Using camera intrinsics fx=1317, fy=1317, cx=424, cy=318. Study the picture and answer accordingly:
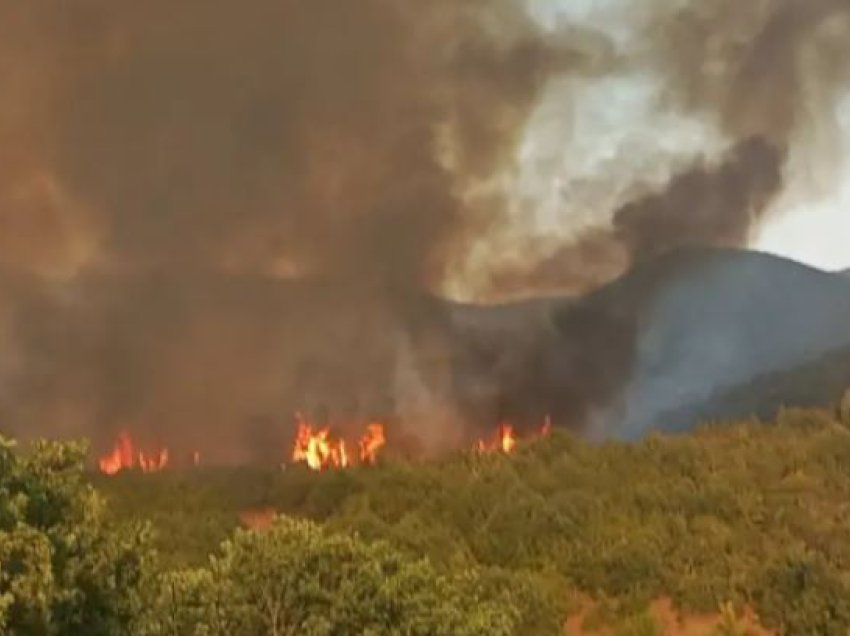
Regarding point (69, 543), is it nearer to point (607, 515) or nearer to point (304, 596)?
point (304, 596)

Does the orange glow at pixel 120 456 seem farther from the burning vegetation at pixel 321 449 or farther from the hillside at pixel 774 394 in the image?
the hillside at pixel 774 394

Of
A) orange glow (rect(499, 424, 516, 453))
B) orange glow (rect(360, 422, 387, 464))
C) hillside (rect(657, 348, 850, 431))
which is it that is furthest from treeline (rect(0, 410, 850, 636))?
orange glow (rect(360, 422, 387, 464))

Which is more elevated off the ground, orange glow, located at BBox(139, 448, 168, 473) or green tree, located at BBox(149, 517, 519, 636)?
orange glow, located at BBox(139, 448, 168, 473)

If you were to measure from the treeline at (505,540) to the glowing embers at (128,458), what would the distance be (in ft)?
20.5

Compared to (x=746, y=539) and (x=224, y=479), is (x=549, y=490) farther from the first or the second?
(x=224, y=479)

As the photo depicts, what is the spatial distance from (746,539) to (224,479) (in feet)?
86.8

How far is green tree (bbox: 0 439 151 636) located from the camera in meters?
17.5

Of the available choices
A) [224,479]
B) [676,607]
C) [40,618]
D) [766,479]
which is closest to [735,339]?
[766,479]

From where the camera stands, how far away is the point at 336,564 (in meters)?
21.4

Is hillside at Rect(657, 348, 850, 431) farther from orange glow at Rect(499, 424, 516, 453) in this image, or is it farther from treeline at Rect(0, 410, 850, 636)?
orange glow at Rect(499, 424, 516, 453)

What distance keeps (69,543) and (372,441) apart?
2428 inches

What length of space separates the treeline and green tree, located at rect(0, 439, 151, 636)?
2.3 inches

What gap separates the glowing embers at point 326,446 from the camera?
74.1 m

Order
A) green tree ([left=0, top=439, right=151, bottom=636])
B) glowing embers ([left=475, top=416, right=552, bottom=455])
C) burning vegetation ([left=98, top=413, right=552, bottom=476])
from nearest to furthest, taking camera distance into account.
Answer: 1. green tree ([left=0, top=439, right=151, bottom=636])
2. burning vegetation ([left=98, top=413, right=552, bottom=476])
3. glowing embers ([left=475, top=416, right=552, bottom=455])
